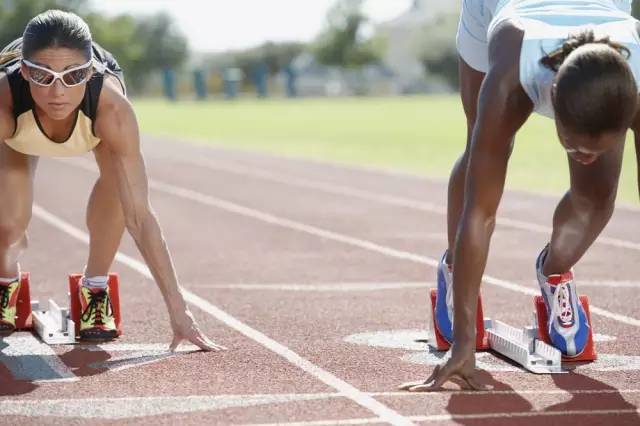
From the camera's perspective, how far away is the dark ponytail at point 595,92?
4.81 m

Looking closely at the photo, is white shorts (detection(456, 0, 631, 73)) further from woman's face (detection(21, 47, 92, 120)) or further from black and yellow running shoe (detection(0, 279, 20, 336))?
black and yellow running shoe (detection(0, 279, 20, 336))

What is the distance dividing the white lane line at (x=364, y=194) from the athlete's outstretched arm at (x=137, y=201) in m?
5.46

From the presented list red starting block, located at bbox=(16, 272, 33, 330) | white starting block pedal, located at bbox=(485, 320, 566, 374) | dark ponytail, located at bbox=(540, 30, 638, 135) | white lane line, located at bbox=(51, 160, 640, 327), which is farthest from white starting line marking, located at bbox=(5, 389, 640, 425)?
white lane line, located at bbox=(51, 160, 640, 327)

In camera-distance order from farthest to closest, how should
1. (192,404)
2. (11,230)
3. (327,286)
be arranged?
1. (327,286)
2. (11,230)
3. (192,404)

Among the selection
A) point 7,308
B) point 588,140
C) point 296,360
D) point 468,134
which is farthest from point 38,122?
point 588,140

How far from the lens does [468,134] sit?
250 inches

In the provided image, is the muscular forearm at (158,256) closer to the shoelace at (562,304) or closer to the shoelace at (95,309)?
the shoelace at (95,309)

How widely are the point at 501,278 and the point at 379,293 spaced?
108cm

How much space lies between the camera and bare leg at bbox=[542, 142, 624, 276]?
6.14 meters

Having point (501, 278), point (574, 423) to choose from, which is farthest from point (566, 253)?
point (501, 278)

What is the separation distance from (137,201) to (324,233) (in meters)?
5.90

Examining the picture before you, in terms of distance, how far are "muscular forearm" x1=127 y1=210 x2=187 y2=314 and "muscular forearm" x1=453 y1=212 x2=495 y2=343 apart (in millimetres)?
1612

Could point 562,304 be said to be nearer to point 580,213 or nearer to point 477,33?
point 580,213

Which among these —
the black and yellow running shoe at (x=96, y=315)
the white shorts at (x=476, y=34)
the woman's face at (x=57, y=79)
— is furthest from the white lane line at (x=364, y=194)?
the woman's face at (x=57, y=79)
